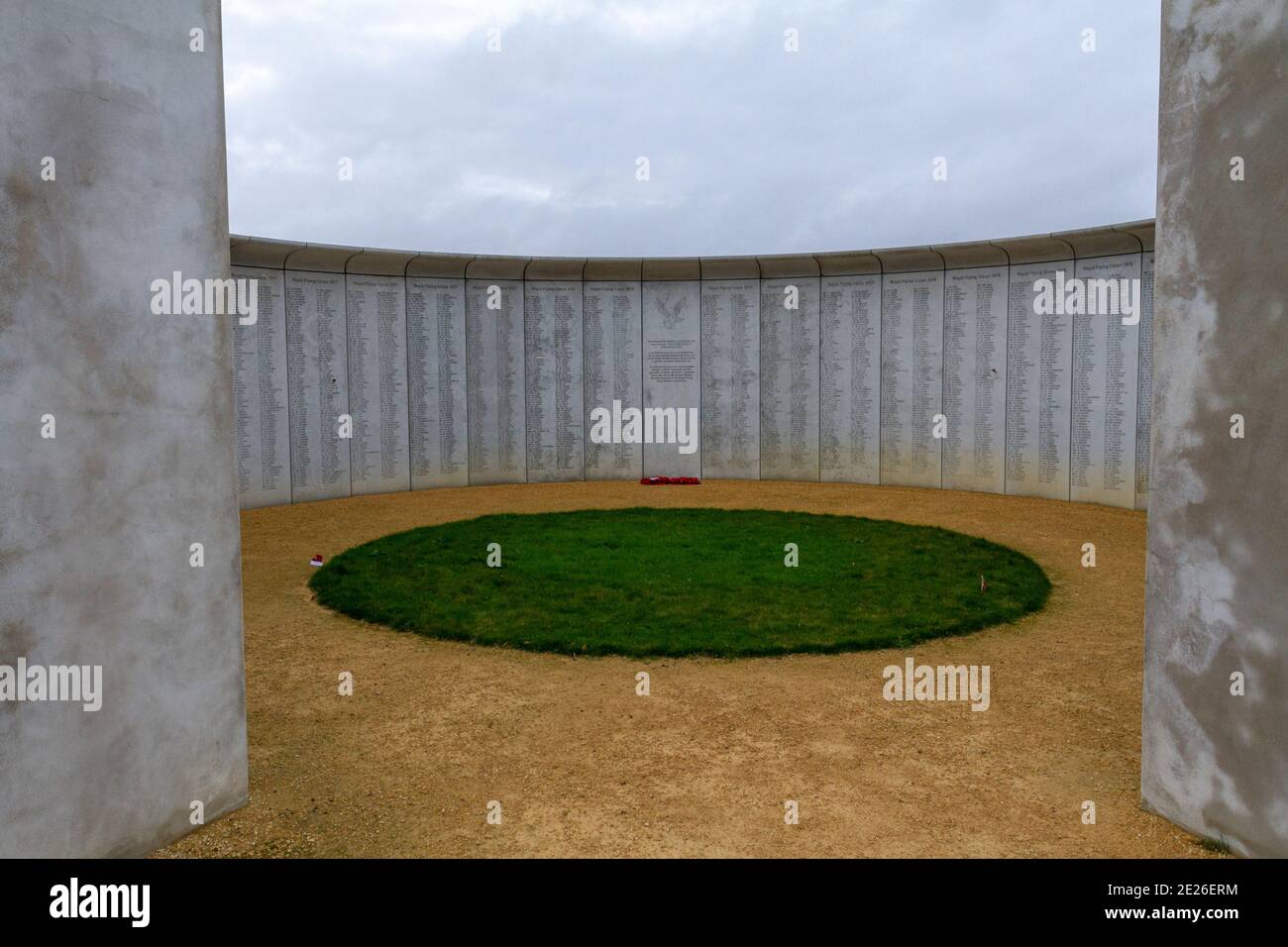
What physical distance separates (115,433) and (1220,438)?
210 inches

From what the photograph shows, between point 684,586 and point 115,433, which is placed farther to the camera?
point 684,586

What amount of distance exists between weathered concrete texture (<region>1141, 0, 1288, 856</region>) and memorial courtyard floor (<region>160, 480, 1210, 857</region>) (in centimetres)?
47

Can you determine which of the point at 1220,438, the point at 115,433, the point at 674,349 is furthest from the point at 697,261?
the point at 115,433

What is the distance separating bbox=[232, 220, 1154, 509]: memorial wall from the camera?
1530 centimetres

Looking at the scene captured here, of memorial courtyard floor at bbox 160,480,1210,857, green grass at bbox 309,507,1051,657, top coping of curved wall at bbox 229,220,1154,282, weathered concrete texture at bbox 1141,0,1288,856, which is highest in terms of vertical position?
top coping of curved wall at bbox 229,220,1154,282

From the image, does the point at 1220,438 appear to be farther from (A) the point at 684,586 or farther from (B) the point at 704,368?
(B) the point at 704,368

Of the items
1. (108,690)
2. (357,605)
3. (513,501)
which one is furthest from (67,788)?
(513,501)

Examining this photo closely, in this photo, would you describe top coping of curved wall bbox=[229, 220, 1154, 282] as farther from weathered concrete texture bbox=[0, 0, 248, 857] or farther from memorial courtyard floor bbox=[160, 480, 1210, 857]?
weathered concrete texture bbox=[0, 0, 248, 857]

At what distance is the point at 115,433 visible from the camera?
3.79 metres

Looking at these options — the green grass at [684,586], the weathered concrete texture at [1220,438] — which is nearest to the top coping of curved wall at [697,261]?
the green grass at [684,586]

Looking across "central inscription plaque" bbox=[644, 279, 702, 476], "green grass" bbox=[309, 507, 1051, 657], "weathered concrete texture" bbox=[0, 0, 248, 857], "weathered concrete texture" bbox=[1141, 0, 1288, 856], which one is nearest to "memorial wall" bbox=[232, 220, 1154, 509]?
"central inscription plaque" bbox=[644, 279, 702, 476]

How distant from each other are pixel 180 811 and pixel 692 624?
14.9 ft

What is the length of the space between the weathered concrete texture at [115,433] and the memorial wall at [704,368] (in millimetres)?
11848
